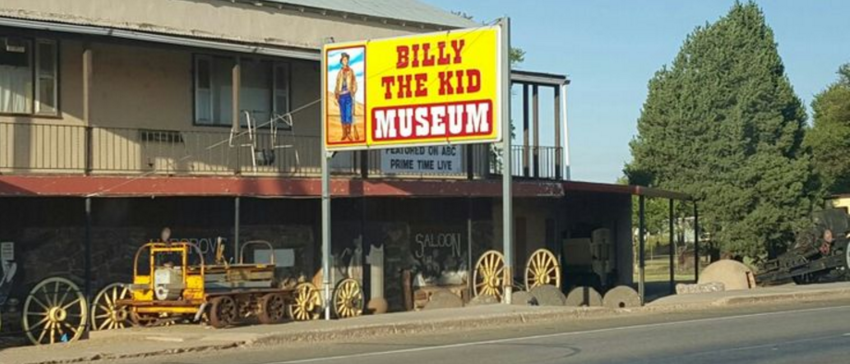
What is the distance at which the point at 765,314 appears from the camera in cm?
2642

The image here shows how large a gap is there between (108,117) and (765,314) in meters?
13.7

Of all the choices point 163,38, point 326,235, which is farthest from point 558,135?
point 163,38

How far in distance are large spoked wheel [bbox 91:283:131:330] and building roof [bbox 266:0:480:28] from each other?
26.7 feet

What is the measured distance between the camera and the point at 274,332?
20.4m

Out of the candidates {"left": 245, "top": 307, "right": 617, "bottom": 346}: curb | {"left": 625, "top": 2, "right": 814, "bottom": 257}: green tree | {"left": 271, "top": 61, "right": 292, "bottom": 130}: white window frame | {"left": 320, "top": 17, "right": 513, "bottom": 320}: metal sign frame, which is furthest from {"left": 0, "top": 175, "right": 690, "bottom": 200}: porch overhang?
{"left": 625, "top": 2, "right": 814, "bottom": 257}: green tree

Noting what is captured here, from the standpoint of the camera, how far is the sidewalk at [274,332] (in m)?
18.6

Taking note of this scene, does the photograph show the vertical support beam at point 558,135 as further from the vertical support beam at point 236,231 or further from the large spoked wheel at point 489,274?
the vertical support beam at point 236,231

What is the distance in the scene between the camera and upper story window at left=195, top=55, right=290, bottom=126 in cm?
2673

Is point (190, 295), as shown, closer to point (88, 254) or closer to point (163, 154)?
point (88, 254)

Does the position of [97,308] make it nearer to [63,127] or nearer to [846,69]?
[63,127]

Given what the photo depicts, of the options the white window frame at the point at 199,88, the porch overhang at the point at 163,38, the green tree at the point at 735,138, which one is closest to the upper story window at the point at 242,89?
the white window frame at the point at 199,88

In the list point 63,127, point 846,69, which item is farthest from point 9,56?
point 846,69

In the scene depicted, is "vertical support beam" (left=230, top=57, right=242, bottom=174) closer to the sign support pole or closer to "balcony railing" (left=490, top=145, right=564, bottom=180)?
the sign support pole

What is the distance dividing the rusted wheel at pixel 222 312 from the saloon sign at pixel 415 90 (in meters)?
4.91
